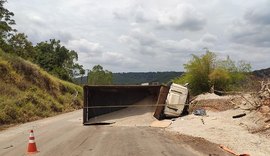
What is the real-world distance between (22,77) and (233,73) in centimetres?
2702

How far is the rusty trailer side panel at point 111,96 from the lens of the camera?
961 inches

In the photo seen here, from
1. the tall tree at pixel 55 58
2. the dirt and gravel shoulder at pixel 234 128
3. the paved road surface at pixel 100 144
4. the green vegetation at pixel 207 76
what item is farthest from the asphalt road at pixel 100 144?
the tall tree at pixel 55 58

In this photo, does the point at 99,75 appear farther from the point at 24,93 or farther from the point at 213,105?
the point at 213,105

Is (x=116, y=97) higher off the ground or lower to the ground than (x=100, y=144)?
higher

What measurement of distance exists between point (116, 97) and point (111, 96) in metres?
0.39

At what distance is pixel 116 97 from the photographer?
85.7 feet

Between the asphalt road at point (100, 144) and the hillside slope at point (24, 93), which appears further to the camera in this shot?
the hillside slope at point (24, 93)

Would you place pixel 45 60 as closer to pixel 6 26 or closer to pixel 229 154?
pixel 6 26

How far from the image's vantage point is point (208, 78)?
48219 mm

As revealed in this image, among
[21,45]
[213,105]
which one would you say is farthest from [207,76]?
[21,45]

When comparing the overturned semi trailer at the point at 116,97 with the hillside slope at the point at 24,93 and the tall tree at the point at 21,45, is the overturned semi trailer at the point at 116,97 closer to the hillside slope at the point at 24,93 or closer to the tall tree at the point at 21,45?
the hillside slope at the point at 24,93

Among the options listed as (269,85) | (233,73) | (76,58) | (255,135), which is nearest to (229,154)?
(255,135)

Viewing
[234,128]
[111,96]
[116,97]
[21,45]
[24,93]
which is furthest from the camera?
[21,45]

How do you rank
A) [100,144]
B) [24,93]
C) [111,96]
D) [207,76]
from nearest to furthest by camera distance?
[100,144] < [111,96] < [24,93] < [207,76]
